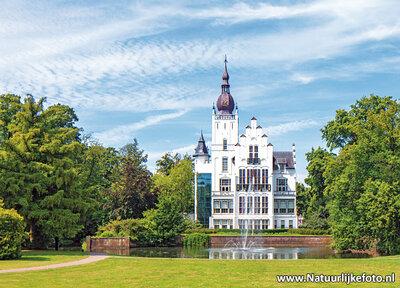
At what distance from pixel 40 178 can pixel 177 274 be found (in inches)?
678

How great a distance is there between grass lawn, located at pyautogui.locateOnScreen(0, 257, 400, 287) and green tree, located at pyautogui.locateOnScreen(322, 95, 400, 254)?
11.9m

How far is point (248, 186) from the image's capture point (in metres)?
72.0

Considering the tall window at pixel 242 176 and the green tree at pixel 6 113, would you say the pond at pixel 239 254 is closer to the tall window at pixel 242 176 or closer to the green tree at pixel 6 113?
the green tree at pixel 6 113

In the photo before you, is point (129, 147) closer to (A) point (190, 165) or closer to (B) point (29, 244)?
(A) point (190, 165)

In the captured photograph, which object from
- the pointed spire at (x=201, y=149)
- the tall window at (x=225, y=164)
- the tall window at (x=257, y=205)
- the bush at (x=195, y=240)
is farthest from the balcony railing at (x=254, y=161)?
the bush at (x=195, y=240)

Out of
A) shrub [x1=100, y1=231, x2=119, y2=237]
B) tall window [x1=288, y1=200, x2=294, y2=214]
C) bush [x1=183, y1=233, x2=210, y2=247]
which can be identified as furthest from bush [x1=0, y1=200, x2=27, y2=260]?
tall window [x1=288, y1=200, x2=294, y2=214]

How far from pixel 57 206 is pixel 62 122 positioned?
55.2 ft

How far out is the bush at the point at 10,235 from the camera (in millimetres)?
22453

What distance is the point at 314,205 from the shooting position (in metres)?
62.0

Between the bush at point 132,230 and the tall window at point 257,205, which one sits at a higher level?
the tall window at point 257,205

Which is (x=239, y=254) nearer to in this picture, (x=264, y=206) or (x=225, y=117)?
(x=264, y=206)

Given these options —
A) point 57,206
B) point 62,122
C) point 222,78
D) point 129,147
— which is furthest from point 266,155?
point 57,206

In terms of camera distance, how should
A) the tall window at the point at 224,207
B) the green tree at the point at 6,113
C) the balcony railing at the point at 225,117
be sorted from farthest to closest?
the balcony railing at the point at 225,117 < the tall window at the point at 224,207 < the green tree at the point at 6,113

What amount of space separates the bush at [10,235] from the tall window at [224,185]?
5187 cm
